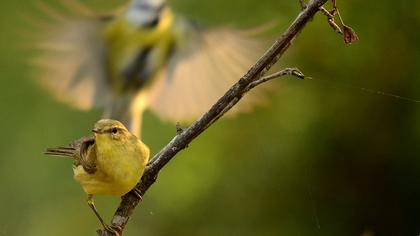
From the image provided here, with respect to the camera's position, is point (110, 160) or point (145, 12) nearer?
point (110, 160)

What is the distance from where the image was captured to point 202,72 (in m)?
0.84

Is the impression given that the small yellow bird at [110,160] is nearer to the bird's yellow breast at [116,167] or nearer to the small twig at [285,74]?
the bird's yellow breast at [116,167]

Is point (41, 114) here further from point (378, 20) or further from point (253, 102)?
point (378, 20)

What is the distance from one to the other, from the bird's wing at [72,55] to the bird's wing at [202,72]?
0.08m

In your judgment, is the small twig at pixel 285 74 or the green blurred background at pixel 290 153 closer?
the small twig at pixel 285 74

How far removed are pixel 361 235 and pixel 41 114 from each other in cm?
46

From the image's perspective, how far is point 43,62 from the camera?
841mm

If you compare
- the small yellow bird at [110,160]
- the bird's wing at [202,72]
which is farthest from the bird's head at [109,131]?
the bird's wing at [202,72]

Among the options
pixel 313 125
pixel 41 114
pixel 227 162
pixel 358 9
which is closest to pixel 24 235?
pixel 41 114

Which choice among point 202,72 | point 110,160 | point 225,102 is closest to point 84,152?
point 110,160

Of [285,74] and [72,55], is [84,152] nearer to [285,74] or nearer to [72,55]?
[285,74]

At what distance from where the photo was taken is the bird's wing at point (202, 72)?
822 mm

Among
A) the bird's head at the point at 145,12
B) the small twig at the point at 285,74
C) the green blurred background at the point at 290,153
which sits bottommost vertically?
the small twig at the point at 285,74

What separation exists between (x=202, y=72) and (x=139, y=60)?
10 centimetres
